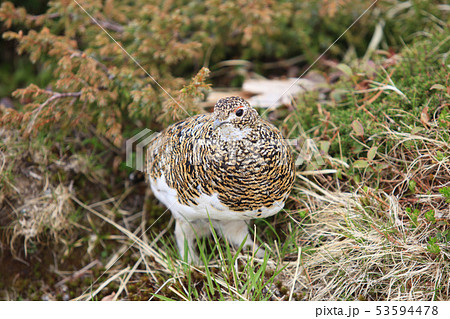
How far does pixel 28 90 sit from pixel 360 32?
2.53 metres

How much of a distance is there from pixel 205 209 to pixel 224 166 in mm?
269

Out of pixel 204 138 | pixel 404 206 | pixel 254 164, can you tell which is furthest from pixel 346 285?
pixel 204 138

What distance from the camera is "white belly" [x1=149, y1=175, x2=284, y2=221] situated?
1.90 m

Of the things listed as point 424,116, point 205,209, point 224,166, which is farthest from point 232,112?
point 424,116

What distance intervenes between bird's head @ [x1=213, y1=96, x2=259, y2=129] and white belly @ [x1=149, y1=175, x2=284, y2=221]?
1.14 feet

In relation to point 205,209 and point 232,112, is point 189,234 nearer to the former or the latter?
point 205,209

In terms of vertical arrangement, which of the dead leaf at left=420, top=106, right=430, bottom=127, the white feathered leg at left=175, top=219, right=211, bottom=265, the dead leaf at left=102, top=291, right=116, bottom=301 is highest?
the dead leaf at left=420, top=106, right=430, bottom=127

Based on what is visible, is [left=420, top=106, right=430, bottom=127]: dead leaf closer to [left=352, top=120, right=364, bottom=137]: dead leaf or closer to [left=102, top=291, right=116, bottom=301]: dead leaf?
[left=352, top=120, right=364, bottom=137]: dead leaf

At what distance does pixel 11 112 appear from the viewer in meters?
2.47

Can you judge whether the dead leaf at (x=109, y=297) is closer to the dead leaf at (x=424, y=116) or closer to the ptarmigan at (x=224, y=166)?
the ptarmigan at (x=224, y=166)

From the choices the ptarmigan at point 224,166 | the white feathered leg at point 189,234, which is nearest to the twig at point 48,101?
the ptarmigan at point 224,166

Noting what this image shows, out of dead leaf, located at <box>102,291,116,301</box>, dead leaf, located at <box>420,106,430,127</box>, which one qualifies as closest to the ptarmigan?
dead leaf, located at <box>102,291,116,301</box>

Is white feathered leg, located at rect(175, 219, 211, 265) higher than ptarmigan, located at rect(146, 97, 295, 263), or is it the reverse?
ptarmigan, located at rect(146, 97, 295, 263)

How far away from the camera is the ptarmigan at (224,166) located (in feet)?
5.77
